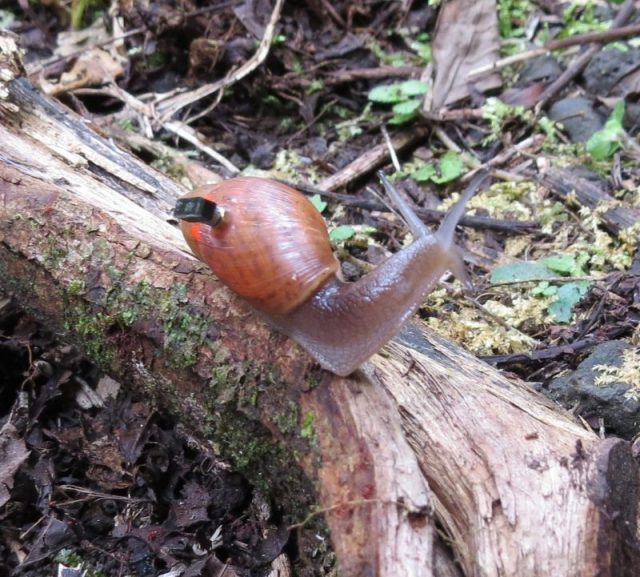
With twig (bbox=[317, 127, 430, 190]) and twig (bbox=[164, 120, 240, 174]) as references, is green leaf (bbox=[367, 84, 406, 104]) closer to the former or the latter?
twig (bbox=[317, 127, 430, 190])

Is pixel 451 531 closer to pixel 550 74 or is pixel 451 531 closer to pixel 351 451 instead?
pixel 351 451

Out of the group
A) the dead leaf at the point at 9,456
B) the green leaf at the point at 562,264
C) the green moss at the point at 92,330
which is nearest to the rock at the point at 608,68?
the green leaf at the point at 562,264

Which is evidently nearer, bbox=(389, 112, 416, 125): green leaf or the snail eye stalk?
the snail eye stalk

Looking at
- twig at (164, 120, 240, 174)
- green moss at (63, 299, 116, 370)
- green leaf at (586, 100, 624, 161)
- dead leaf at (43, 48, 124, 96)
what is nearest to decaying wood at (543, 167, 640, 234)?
green leaf at (586, 100, 624, 161)

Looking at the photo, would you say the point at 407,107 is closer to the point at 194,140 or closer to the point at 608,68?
the point at 608,68

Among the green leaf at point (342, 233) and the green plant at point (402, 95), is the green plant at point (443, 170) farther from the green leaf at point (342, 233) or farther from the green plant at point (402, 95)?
the green leaf at point (342, 233)

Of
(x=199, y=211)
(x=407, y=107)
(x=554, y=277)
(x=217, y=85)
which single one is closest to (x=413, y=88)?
(x=407, y=107)

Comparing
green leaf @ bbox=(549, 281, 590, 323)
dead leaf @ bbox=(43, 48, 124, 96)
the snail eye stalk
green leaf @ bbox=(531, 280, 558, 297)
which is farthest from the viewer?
dead leaf @ bbox=(43, 48, 124, 96)

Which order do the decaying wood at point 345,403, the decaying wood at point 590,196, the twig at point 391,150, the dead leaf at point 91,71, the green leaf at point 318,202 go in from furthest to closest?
the dead leaf at point 91,71
the twig at point 391,150
the green leaf at point 318,202
the decaying wood at point 590,196
the decaying wood at point 345,403
